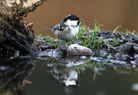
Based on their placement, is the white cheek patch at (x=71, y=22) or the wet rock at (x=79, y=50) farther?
the white cheek patch at (x=71, y=22)

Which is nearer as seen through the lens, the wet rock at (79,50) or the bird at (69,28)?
the wet rock at (79,50)

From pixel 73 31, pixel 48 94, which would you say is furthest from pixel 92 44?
pixel 48 94

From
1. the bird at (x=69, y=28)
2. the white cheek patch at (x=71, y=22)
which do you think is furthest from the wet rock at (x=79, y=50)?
the white cheek patch at (x=71, y=22)

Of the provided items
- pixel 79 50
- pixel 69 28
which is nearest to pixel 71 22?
pixel 69 28

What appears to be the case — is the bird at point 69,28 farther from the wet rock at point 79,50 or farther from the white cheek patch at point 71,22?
the wet rock at point 79,50

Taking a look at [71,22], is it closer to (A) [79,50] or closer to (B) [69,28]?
(B) [69,28]

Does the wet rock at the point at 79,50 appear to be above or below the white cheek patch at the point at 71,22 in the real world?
below

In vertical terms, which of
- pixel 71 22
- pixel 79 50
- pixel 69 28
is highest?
pixel 71 22

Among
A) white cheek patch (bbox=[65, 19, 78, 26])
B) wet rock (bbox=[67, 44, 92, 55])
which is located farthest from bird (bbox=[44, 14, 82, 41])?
wet rock (bbox=[67, 44, 92, 55])

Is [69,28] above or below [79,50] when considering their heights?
above

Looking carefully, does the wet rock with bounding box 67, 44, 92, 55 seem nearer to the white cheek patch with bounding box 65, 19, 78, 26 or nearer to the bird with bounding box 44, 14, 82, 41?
the bird with bounding box 44, 14, 82, 41

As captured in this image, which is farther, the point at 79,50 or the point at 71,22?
the point at 71,22

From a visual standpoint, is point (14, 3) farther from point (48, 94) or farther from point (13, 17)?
point (48, 94)

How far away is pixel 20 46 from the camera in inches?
145
